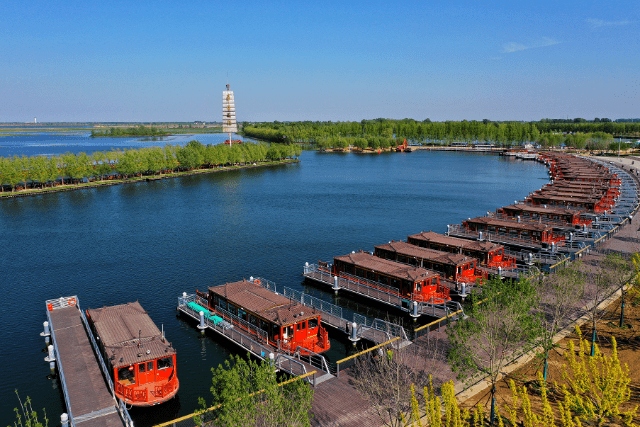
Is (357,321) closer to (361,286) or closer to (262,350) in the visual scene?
(361,286)

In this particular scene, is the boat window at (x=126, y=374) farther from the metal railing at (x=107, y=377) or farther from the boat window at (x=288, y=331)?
the boat window at (x=288, y=331)

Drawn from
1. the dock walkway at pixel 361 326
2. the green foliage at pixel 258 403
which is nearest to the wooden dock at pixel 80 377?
the green foliage at pixel 258 403

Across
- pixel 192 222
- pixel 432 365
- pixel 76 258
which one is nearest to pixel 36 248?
pixel 76 258

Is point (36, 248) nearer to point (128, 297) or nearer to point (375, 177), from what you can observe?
point (128, 297)

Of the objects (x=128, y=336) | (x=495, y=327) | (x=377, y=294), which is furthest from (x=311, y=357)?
(x=377, y=294)

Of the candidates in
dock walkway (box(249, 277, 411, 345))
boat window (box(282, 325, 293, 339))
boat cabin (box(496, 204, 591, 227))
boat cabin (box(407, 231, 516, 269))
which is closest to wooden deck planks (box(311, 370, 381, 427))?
boat window (box(282, 325, 293, 339))

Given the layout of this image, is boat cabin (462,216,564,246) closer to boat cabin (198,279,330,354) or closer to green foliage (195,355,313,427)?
boat cabin (198,279,330,354)
